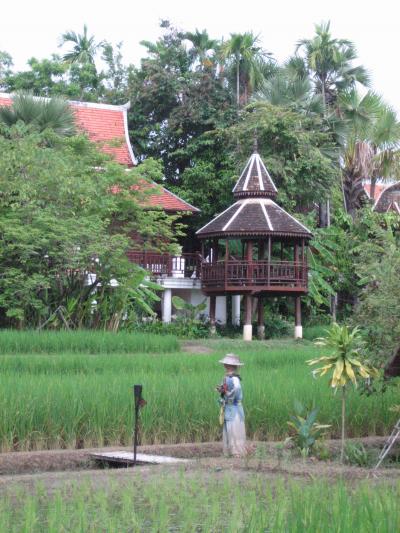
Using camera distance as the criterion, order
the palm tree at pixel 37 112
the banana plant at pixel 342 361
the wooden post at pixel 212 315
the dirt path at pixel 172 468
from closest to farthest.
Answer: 1. the dirt path at pixel 172 468
2. the banana plant at pixel 342 361
3. the palm tree at pixel 37 112
4. the wooden post at pixel 212 315

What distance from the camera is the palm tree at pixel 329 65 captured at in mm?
31266

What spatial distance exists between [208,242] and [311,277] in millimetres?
2990

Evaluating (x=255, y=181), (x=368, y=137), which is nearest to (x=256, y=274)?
(x=255, y=181)

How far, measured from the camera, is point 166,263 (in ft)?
86.9

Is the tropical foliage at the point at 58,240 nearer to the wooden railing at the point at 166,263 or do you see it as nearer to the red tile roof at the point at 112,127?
the wooden railing at the point at 166,263

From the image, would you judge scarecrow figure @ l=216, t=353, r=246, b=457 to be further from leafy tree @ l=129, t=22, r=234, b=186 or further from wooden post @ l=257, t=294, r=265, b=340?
leafy tree @ l=129, t=22, r=234, b=186

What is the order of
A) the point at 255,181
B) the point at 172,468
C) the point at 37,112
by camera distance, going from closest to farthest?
the point at 172,468 → the point at 37,112 → the point at 255,181

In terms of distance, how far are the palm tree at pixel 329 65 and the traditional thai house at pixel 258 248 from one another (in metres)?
6.82

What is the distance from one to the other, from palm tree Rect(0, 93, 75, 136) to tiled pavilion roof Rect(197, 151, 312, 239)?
4.73 m

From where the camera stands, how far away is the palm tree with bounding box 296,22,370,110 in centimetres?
3127

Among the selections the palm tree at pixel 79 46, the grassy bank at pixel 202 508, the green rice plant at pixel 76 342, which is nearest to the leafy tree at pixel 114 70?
the palm tree at pixel 79 46

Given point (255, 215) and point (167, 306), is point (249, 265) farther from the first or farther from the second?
point (167, 306)

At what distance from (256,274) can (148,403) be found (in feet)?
46.2

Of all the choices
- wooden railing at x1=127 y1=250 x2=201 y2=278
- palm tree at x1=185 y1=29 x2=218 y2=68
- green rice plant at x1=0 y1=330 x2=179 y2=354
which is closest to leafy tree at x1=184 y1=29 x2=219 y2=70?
palm tree at x1=185 y1=29 x2=218 y2=68
